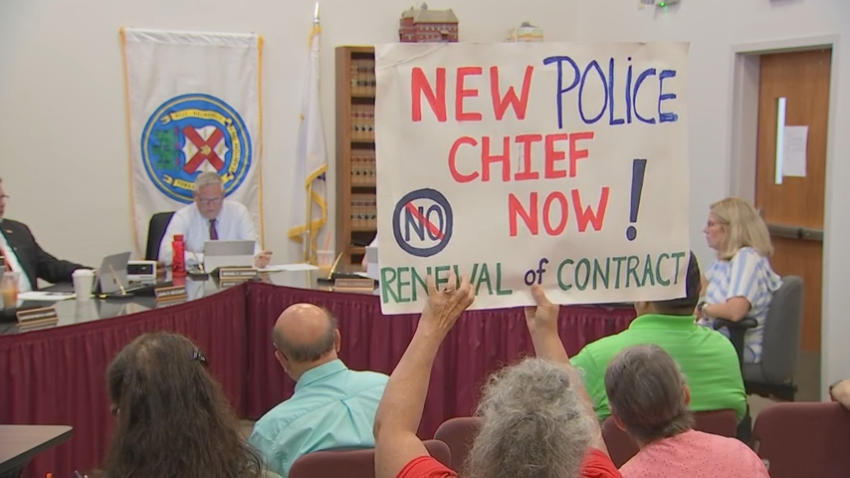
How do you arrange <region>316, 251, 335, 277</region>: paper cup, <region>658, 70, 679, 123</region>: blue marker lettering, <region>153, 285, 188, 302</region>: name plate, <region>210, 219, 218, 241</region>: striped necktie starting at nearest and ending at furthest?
<region>658, 70, 679, 123</region>: blue marker lettering < <region>153, 285, 188, 302</region>: name plate < <region>316, 251, 335, 277</region>: paper cup < <region>210, 219, 218, 241</region>: striped necktie

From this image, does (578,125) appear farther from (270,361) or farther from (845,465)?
(270,361)

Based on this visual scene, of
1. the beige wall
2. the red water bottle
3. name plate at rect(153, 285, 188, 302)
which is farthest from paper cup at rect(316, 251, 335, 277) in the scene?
the beige wall

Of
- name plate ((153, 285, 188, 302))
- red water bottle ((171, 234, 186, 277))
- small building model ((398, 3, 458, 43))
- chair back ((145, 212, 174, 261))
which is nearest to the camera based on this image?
name plate ((153, 285, 188, 302))

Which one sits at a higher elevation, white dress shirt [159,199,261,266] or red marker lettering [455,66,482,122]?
red marker lettering [455,66,482,122]

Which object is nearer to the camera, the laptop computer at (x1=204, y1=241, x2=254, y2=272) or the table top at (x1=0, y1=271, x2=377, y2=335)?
the table top at (x1=0, y1=271, x2=377, y2=335)

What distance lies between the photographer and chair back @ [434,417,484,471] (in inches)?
89.7

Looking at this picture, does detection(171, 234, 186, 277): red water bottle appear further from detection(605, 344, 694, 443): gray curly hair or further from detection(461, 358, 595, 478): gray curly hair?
detection(461, 358, 595, 478): gray curly hair

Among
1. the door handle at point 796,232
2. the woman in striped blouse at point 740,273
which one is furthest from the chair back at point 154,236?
the door handle at point 796,232

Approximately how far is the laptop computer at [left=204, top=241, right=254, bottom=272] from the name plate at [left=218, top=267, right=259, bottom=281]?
113mm

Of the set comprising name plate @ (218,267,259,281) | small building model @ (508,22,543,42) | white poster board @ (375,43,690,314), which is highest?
small building model @ (508,22,543,42)

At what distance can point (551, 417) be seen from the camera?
114 centimetres

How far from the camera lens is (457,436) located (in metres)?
2.29

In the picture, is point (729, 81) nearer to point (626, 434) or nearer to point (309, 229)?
point (309, 229)

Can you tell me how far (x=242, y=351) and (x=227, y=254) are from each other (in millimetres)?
532
